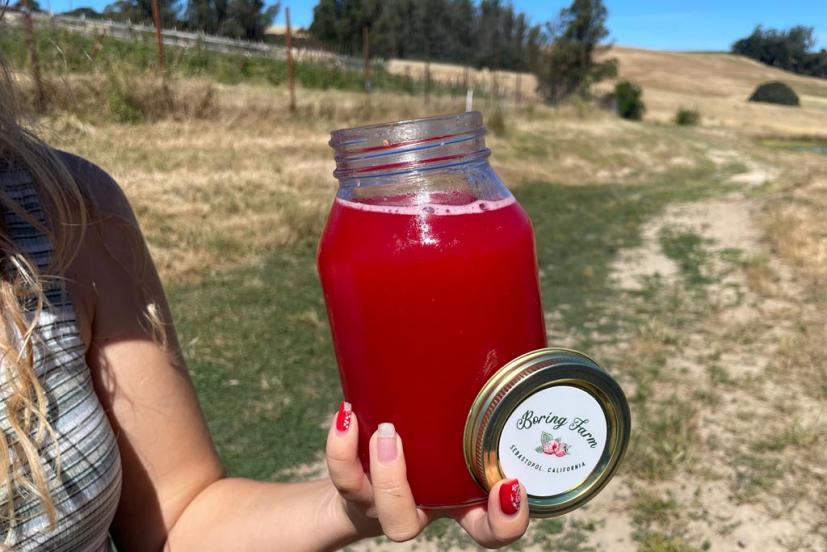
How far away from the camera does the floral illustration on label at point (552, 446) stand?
0.83 metres

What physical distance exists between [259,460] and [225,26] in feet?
24.8

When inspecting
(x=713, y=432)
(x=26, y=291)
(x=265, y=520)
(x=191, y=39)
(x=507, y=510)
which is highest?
(x=191, y=39)

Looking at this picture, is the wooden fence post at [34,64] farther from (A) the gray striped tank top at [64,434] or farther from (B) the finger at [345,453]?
(B) the finger at [345,453]

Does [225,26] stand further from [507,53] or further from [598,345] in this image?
[507,53]

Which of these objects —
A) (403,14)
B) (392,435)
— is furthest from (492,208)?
(403,14)

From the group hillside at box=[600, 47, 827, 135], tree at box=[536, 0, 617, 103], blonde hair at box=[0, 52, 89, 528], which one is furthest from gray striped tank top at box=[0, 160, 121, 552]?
hillside at box=[600, 47, 827, 135]

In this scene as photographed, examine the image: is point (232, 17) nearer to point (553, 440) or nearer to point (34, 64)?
point (34, 64)

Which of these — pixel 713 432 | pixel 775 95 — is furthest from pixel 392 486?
pixel 775 95

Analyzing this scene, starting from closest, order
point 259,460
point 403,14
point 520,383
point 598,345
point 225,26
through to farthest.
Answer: point 520,383 < point 259,460 < point 598,345 < point 225,26 < point 403,14

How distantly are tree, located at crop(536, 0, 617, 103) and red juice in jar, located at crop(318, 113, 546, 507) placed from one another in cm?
2686

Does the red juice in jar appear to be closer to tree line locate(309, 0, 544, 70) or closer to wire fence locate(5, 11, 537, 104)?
wire fence locate(5, 11, 537, 104)

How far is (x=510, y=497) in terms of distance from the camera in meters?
0.80

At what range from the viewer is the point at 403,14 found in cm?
2541

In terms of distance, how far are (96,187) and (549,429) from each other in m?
0.74
